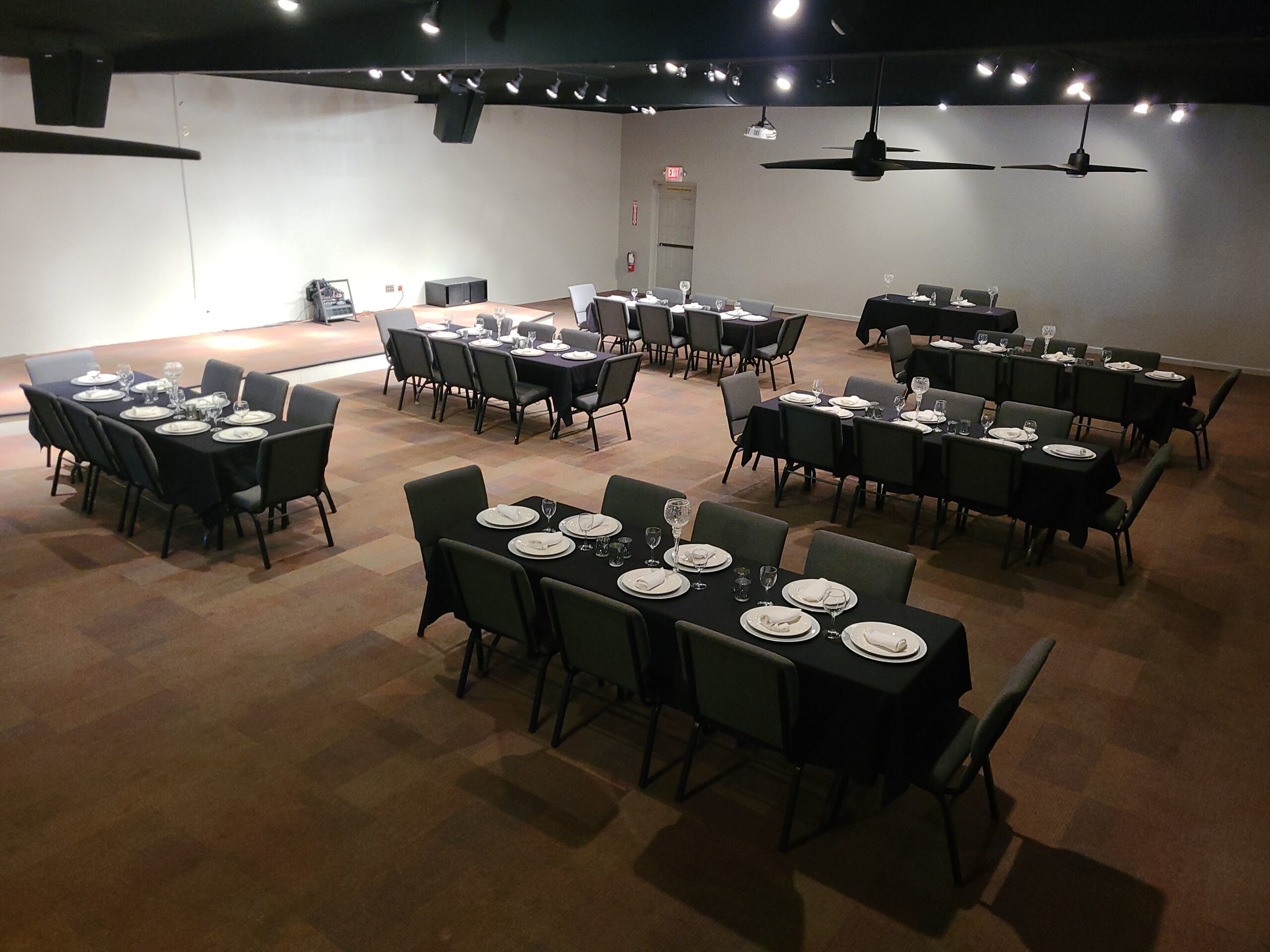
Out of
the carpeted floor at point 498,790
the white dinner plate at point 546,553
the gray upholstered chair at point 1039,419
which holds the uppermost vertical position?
the gray upholstered chair at point 1039,419

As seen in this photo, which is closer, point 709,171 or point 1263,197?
point 1263,197

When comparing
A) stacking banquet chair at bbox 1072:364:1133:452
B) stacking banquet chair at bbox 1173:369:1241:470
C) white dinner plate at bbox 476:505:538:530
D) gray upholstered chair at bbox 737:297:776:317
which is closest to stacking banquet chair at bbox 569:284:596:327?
gray upholstered chair at bbox 737:297:776:317

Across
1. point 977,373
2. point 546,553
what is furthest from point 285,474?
point 977,373

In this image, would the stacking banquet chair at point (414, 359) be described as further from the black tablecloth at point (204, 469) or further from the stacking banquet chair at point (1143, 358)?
the stacking banquet chair at point (1143, 358)

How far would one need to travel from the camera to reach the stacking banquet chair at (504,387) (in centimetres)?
867

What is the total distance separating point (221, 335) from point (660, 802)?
37.3ft

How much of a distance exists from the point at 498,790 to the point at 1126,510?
4820mm

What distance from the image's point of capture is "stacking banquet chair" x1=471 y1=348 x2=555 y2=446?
8.67 meters

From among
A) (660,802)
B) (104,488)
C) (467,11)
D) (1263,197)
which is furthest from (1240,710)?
(1263,197)

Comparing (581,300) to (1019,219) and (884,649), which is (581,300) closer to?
(1019,219)

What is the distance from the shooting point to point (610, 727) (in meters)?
4.43

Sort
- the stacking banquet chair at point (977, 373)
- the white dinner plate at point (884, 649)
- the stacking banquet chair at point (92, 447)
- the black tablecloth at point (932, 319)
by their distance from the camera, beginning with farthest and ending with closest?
the black tablecloth at point (932, 319) → the stacking banquet chair at point (977, 373) → the stacking banquet chair at point (92, 447) → the white dinner plate at point (884, 649)

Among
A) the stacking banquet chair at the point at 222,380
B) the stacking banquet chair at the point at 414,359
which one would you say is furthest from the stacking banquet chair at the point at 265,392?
the stacking banquet chair at the point at 414,359

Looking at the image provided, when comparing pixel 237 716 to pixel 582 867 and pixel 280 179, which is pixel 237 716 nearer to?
pixel 582 867
